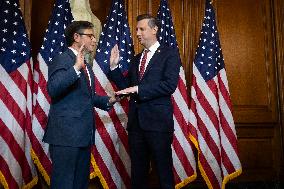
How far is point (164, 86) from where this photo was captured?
7.84 ft

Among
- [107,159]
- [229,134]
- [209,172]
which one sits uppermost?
[229,134]

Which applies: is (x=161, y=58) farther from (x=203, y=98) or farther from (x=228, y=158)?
(x=228, y=158)

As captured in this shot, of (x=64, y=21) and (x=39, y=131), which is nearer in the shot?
(x=39, y=131)

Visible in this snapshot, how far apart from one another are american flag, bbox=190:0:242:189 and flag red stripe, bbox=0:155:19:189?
1.80m

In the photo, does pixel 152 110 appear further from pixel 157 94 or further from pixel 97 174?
pixel 97 174

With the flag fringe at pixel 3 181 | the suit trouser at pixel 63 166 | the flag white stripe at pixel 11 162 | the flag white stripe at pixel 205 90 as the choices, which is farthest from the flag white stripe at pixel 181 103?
the flag fringe at pixel 3 181

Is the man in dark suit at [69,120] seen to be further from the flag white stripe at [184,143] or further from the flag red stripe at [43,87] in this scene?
the flag white stripe at [184,143]

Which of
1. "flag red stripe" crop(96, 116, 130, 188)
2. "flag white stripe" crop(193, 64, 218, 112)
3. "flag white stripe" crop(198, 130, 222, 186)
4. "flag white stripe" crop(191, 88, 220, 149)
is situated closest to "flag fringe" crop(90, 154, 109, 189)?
"flag red stripe" crop(96, 116, 130, 188)

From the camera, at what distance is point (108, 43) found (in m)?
3.33

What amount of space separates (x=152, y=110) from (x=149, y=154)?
38 centimetres

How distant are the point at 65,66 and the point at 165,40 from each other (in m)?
1.67

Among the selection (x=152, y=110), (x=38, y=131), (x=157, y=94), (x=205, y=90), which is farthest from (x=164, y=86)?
(x=38, y=131)

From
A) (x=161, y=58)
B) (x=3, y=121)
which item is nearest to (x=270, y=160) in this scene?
(x=161, y=58)

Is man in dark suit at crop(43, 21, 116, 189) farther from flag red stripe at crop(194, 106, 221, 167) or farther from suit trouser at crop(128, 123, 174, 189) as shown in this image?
flag red stripe at crop(194, 106, 221, 167)
